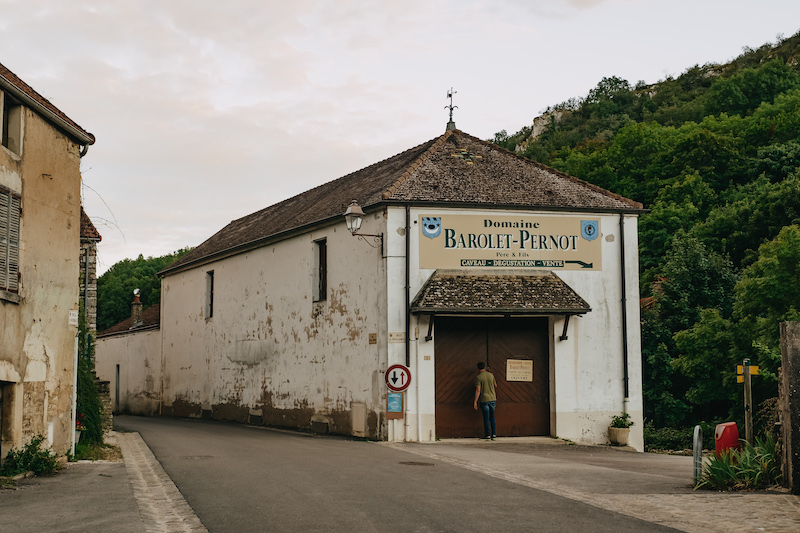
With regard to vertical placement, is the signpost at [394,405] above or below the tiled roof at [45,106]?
below

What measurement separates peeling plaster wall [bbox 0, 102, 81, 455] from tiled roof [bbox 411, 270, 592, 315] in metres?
7.70

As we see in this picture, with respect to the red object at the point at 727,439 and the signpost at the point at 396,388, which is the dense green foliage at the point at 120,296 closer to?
the signpost at the point at 396,388

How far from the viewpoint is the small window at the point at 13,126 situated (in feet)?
43.8

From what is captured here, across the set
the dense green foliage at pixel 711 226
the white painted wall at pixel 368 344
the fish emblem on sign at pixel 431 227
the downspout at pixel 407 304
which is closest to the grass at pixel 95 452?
the white painted wall at pixel 368 344

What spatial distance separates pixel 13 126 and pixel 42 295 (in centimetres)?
262

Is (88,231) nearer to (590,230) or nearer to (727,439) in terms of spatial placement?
(590,230)

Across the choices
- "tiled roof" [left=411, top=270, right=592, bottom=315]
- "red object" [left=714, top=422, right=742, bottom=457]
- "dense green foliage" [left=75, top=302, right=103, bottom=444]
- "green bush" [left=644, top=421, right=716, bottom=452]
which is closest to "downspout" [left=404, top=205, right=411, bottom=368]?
"tiled roof" [left=411, top=270, right=592, bottom=315]

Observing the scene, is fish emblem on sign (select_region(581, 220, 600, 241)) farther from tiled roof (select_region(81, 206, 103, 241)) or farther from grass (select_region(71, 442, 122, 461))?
tiled roof (select_region(81, 206, 103, 241))

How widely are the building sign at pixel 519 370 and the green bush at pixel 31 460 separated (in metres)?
10.6

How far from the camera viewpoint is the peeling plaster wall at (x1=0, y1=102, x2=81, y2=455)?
1291 centimetres

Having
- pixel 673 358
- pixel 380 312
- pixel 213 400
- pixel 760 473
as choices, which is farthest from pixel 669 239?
pixel 760 473

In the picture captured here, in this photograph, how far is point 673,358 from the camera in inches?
1371

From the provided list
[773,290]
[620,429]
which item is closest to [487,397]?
[620,429]

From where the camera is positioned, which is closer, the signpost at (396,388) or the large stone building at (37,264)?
the large stone building at (37,264)
